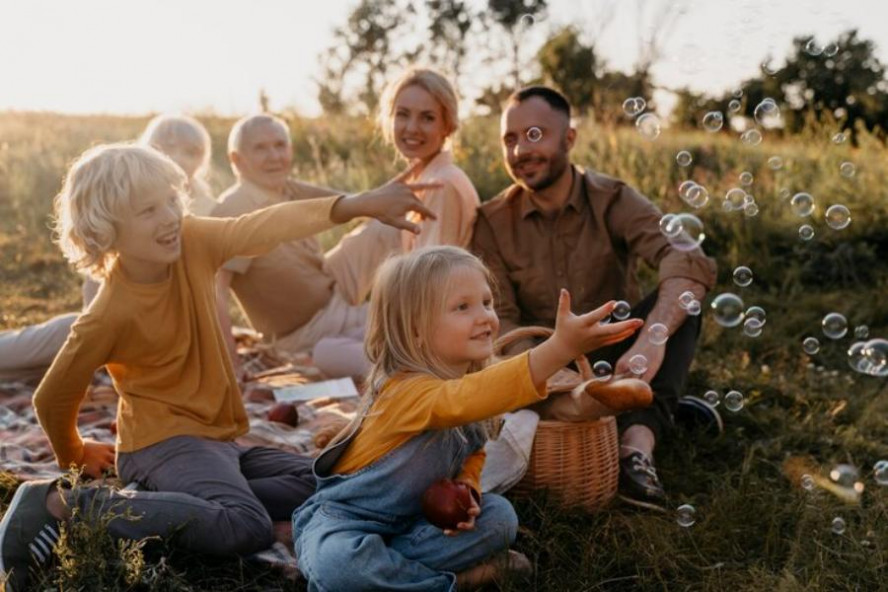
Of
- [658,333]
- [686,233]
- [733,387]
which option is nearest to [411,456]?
[658,333]

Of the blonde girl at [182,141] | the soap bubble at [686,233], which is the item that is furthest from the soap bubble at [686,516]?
the blonde girl at [182,141]

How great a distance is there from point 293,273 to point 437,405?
109 inches

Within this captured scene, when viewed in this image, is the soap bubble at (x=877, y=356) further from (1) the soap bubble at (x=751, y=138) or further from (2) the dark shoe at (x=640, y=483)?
(1) the soap bubble at (x=751, y=138)

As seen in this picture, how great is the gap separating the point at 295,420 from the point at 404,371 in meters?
1.63

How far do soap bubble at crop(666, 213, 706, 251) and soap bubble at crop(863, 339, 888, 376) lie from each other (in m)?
0.66

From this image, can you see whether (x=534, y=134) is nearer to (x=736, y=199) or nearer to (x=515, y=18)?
(x=736, y=199)

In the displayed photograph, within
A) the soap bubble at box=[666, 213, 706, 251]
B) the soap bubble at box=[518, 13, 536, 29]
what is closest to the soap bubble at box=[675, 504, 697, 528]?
the soap bubble at box=[666, 213, 706, 251]

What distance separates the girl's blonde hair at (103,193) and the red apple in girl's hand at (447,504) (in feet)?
4.27

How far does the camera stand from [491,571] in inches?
103

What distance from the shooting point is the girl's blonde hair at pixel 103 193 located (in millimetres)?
2943

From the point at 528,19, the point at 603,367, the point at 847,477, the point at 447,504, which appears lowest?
the point at 847,477

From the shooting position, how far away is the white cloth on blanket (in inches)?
123

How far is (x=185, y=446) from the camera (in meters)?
3.03

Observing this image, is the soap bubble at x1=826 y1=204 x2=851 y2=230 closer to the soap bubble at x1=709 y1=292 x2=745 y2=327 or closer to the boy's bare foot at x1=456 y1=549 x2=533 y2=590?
the soap bubble at x1=709 y1=292 x2=745 y2=327
